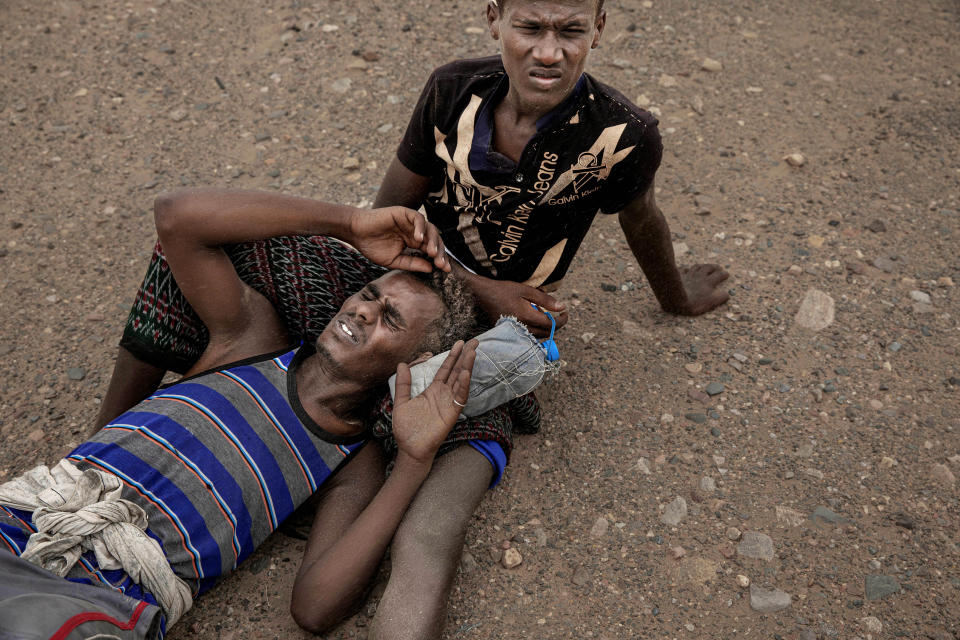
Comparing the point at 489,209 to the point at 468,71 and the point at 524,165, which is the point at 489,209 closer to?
the point at 524,165

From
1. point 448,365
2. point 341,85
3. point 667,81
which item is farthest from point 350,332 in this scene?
point 667,81

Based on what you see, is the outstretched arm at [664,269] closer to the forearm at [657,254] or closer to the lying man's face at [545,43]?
the forearm at [657,254]

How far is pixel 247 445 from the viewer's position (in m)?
2.17

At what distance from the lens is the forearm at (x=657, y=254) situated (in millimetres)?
2559

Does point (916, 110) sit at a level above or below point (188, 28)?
below

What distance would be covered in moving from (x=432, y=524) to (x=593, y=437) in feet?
2.51

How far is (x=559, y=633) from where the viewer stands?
7.09 ft

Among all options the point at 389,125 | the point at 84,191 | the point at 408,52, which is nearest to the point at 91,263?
the point at 84,191

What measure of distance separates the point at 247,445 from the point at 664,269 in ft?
5.33

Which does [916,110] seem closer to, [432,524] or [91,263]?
[432,524]

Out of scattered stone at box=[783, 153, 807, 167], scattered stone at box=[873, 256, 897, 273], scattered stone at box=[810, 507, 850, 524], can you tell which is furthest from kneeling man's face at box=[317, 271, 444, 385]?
scattered stone at box=[783, 153, 807, 167]

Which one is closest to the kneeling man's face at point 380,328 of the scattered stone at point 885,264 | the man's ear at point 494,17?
the man's ear at point 494,17

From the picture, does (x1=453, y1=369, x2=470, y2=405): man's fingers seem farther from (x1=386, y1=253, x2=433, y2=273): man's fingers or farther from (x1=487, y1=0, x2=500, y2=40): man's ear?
(x1=487, y1=0, x2=500, y2=40): man's ear

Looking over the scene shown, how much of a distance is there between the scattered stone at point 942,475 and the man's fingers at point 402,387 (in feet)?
5.93
